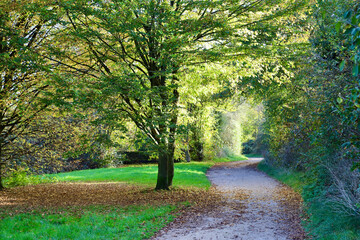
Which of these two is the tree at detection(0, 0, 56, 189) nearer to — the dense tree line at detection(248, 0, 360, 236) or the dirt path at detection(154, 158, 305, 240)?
the dirt path at detection(154, 158, 305, 240)

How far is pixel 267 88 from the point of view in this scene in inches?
576

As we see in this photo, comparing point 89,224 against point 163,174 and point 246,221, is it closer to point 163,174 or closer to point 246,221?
point 246,221

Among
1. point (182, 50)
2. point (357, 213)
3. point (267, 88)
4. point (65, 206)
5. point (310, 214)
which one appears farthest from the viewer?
point (267, 88)

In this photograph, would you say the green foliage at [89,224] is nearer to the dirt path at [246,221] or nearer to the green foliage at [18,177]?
the dirt path at [246,221]

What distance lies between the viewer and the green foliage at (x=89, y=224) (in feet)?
21.5

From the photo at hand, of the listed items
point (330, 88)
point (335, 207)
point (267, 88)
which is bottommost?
point (335, 207)

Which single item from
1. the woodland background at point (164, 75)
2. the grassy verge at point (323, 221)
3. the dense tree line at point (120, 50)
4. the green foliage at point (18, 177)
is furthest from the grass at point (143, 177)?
the grassy verge at point (323, 221)

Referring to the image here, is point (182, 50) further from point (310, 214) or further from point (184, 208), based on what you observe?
point (310, 214)

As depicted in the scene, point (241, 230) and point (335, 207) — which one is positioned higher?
point (335, 207)

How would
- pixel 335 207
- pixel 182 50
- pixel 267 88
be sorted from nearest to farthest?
pixel 335 207 → pixel 182 50 → pixel 267 88

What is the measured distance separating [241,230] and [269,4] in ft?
24.3

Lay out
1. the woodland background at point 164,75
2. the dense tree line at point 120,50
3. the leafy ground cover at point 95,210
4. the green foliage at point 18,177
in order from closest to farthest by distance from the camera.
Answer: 1. the leafy ground cover at point 95,210
2. the woodland background at point 164,75
3. the dense tree line at point 120,50
4. the green foliage at point 18,177

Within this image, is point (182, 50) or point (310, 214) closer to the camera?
point (310, 214)

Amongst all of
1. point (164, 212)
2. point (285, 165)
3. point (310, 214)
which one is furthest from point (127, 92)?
point (285, 165)
